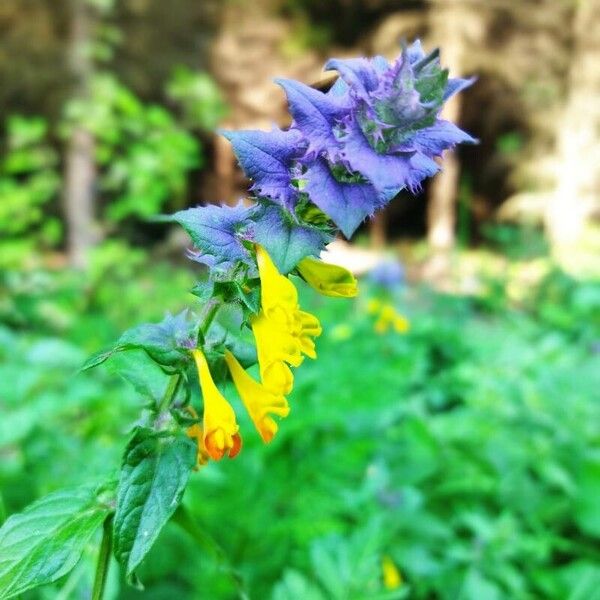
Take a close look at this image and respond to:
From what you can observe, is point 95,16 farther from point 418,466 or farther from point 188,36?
point 418,466

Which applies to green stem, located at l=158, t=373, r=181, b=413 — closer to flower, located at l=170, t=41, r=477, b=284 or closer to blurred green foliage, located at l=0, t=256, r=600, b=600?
flower, located at l=170, t=41, r=477, b=284

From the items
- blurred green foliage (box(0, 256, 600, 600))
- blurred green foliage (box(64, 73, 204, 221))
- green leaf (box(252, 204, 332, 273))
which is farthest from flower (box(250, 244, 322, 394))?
blurred green foliage (box(64, 73, 204, 221))

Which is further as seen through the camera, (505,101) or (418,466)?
(505,101)

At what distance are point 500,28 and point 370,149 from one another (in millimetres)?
8830

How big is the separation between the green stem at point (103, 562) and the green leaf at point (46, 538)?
0.02m

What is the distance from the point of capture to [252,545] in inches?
52.3

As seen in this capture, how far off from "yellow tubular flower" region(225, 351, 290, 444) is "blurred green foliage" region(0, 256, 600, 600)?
0.39 meters

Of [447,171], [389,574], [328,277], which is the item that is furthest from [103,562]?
[447,171]

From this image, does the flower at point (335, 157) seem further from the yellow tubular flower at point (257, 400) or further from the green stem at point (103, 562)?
the green stem at point (103, 562)

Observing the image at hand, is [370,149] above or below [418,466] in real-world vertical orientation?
below

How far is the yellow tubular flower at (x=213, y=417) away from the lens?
22.1 inches

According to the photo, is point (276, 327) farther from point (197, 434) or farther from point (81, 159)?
point (81, 159)

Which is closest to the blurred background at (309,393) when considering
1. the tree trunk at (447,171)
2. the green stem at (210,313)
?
the green stem at (210,313)

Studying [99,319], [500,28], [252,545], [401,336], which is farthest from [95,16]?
[500,28]
